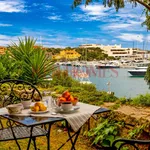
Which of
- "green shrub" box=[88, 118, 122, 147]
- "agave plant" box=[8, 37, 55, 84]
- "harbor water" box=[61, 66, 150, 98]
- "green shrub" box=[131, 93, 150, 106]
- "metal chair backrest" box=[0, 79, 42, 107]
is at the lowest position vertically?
"harbor water" box=[61, 66, 150, 98]

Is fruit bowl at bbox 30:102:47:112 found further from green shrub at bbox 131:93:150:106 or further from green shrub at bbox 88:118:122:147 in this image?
green shrub at bbox 131:93:150:106

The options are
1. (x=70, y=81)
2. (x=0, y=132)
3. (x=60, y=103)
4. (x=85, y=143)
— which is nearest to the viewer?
(x=60, y=103)

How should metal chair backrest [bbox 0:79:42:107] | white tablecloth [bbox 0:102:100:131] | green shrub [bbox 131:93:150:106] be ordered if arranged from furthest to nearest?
green shrub [bbox 131:93:150:106], metal chair backrest [bbox 0:79:42:107], white tablecloth [bbox 0:102:100:131]

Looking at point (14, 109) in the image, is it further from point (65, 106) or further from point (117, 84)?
point (117, 84)

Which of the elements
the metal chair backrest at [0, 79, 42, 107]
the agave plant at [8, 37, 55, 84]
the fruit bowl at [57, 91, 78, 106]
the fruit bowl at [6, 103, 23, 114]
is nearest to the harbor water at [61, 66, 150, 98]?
the agave plant at [8, 37, 55, 84]

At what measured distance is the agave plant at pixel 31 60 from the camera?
6.80 m

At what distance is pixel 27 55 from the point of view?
735 centimetres

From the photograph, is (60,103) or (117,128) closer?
(60,103)

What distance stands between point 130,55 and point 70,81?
26.6 meters

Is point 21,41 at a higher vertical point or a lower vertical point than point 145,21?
lower

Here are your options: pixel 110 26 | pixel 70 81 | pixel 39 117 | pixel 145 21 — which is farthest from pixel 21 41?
pixel 110 26

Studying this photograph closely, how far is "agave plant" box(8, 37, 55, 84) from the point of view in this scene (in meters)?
6.80

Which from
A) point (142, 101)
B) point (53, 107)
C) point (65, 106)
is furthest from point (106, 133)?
point (142, 101)

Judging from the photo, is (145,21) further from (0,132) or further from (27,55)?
(0,132)
